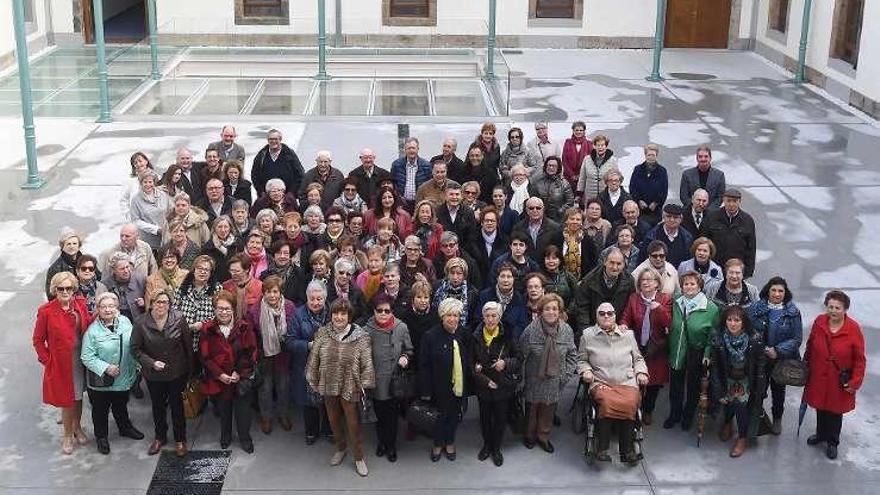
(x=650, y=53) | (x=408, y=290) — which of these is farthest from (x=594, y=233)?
(x=650, y=53)

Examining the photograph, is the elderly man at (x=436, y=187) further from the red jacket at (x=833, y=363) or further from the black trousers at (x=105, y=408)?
the red jacket at (x=833, y=363)

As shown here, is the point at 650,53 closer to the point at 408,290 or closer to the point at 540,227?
the point at 540,227

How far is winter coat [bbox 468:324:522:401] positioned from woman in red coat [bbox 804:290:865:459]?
233cm

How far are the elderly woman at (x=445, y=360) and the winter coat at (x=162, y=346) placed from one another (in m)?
1.84

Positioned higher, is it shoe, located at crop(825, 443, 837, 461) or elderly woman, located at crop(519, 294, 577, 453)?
elderly woman, located at crop(519, 294, 577, 453)

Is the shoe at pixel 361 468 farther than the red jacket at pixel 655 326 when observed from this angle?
No

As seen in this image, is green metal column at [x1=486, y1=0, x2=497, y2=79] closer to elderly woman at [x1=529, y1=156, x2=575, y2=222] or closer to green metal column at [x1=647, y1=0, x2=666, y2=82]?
green metal column at [x1=647, y1=0, x2=666, y2=82]

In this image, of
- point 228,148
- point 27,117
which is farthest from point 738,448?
point 27,117

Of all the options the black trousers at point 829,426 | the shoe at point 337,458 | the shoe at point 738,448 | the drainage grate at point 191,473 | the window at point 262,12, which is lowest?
the drainage grate at point 191,473

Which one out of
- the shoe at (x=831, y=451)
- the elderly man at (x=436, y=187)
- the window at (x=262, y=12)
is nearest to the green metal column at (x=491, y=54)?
the window at (x=262, y=12)

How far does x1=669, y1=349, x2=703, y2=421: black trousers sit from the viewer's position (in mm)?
8883

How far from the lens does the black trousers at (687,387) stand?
29.1 ft

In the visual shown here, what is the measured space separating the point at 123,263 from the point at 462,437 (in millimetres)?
3151

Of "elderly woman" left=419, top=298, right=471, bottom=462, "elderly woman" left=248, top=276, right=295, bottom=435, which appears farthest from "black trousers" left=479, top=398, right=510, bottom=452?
"elderly woman" left=248, top=276, right=295, bottom=435
